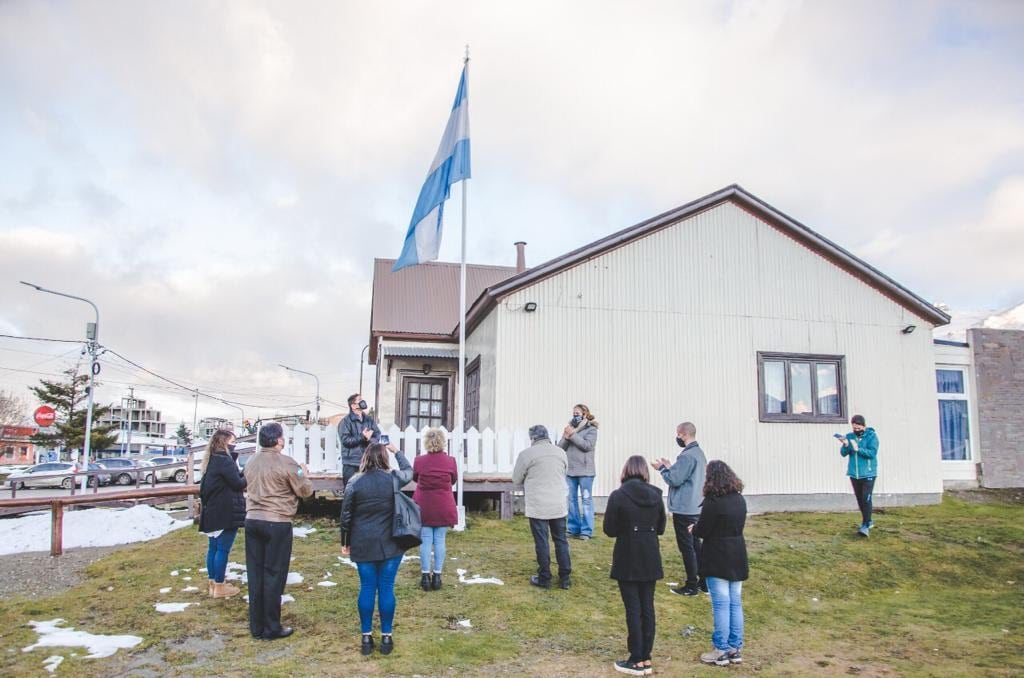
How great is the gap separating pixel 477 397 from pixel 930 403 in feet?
31.7

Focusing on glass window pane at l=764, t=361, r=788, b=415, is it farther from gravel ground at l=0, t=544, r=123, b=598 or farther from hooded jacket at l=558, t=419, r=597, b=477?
gravel ground at l=0, t=544, r=123, b=598

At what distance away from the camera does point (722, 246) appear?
47.9 ft

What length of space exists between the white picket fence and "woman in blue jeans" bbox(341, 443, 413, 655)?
5.98 m

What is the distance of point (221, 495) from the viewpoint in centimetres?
726

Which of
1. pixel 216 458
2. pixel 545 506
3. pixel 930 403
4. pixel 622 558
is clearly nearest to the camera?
pixel 622 558

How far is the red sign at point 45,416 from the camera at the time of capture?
45000mm

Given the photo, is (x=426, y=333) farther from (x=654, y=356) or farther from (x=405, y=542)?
(x=405, y=542)

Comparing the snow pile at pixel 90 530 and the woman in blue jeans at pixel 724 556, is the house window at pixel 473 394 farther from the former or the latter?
the woman in blue jeans at pixel 724 556

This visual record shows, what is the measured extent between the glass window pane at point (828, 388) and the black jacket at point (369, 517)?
441 inches

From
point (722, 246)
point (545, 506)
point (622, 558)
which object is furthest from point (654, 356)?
point (622, 558)

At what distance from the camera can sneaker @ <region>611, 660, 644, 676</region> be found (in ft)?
18.6

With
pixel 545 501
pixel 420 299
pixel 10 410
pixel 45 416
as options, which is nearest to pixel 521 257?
pixel 420 299

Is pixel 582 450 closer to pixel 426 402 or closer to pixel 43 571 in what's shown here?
pixel 43 571

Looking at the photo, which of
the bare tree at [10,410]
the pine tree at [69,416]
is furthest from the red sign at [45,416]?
the bare tree at [10,410]
